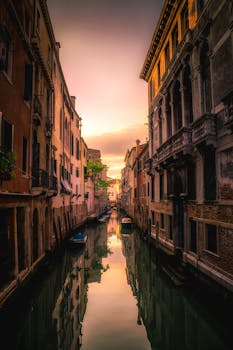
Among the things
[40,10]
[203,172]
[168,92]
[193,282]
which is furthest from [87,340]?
[40,10]

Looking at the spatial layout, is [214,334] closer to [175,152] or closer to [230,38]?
[175,152]

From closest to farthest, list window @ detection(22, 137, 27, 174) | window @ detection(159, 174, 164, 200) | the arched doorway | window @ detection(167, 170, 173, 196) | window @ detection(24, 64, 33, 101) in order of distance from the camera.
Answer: window @ detection(24, 64, 33, 101) → window @ detection(22, 137, 27, 174) → the arched doorway → window @ detection(167, 170, 173, 196) → window @ detection(159, 174, 164, 200)

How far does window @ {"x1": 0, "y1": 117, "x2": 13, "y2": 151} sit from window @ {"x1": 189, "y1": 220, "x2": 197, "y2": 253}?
7947mm

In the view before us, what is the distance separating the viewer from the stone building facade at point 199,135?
772cm

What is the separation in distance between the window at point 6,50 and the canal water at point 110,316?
7375mm

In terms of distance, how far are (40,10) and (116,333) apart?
14.5m

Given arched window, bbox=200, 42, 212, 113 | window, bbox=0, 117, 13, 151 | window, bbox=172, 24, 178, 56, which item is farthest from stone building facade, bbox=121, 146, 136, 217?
window, bbox=0, 117, 13, 151

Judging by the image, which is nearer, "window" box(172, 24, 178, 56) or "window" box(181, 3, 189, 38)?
"window" box(181, 3, 189, 38)

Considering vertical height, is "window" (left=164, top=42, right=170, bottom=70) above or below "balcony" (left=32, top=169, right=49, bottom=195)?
above

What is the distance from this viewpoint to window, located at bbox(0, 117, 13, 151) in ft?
24.3

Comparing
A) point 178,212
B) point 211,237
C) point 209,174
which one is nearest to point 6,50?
point 209,174

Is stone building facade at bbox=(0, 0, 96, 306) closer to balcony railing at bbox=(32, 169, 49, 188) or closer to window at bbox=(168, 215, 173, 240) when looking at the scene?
balcony railing at bbox=(32, 169, 49, 188)

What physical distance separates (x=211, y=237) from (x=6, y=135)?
7.95m

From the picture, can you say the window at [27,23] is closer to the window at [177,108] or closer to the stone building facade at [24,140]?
the stone building facade at [24,140]
